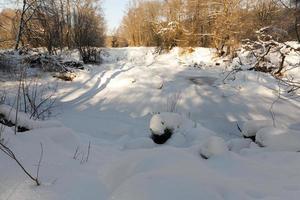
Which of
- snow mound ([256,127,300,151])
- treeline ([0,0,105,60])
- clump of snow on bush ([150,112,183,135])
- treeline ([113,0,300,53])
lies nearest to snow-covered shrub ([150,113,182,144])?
clump of snow on bush ([150,112,183,135])

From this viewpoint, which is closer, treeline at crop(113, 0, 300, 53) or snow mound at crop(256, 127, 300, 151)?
snow mound at crop(256, 127, 300, 151)

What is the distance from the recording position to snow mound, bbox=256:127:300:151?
4598 millimetres

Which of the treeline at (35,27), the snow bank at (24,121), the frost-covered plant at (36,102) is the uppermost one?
the treeline at (35,27)

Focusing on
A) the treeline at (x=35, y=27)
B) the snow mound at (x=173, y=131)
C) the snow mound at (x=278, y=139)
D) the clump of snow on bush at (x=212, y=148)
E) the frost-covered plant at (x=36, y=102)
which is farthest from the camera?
the treeline at (x=35, y=27)

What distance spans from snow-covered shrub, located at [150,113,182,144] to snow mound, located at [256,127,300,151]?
1.36 meters

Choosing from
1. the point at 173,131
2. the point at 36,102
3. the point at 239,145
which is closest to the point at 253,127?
the point at 239,145

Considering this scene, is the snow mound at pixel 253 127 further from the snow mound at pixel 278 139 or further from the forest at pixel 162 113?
the snow mound at pixel 278 139

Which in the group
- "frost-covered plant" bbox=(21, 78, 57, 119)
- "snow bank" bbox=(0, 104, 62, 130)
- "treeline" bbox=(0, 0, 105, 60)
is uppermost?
"treeline" bbox=(0, 0, 105, 60)

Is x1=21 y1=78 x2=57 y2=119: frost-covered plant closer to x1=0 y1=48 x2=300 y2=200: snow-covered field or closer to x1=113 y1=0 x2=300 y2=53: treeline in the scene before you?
x1=0 y1=48 x2=300 y2=200: snow-covered field

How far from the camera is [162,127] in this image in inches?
223

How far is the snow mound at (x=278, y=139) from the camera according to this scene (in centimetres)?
460

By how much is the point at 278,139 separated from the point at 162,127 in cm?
177

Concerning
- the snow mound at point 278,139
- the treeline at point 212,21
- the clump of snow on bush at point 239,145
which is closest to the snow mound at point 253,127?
the clump of snow on bush at point 239,145

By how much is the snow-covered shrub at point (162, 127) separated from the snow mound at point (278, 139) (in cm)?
136
